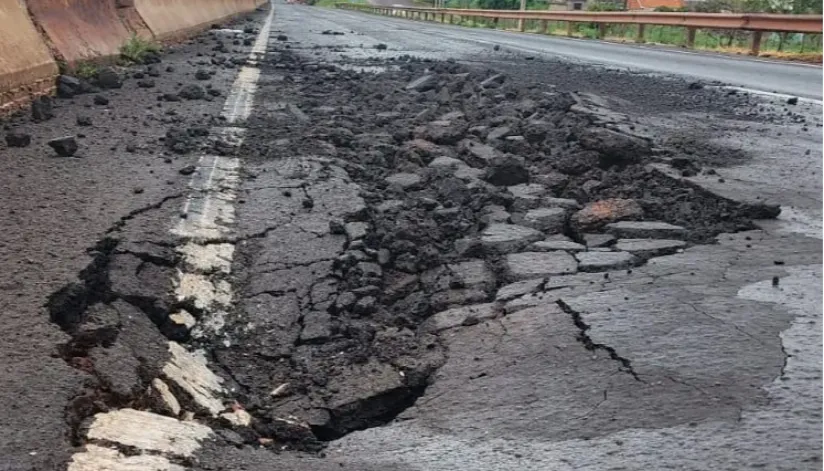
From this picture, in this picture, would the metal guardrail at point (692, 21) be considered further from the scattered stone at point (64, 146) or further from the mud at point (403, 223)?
the scattered stone at point (64, 146)

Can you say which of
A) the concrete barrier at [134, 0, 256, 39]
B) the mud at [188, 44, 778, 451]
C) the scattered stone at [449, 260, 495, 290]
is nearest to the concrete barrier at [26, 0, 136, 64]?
the concrete barrier at [134, 0, 256, 39]

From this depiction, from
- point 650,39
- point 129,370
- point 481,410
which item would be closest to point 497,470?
point 481,410

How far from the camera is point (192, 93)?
22.6ft

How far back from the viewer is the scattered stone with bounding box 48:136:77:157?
4.53m

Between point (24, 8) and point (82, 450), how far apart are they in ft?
16.5

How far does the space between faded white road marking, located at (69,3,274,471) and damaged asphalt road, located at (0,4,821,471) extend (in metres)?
0.01

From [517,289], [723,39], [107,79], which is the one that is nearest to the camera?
[517,289]

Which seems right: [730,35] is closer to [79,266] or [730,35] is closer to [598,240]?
[598,240]

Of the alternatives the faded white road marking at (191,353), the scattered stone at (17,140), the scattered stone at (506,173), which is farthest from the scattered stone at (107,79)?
the scattered stone at (506,173)

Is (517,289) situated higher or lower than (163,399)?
higher

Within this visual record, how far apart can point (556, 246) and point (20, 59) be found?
3.96 metres

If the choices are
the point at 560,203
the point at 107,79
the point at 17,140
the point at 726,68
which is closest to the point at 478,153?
the point at 560,203

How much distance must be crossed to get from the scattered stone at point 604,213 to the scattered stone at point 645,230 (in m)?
0.07

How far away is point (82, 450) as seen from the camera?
2.01 metres
